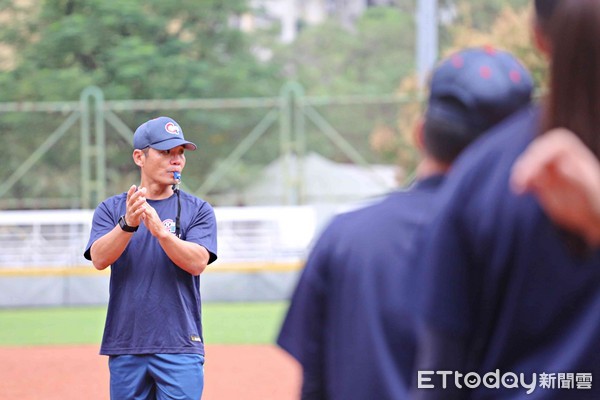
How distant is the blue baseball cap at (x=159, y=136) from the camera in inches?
222

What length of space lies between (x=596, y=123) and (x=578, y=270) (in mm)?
300

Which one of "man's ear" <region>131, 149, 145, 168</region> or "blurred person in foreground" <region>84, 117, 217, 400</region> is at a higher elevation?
"man's ear" <region>131, 149, 145, 168</region>

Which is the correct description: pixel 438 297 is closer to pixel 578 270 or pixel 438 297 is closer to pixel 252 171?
pixel 578 270

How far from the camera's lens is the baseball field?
37.9ft

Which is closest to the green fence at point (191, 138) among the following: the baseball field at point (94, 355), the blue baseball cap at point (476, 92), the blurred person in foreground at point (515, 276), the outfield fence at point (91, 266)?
the outfield fence at point (91, 266)

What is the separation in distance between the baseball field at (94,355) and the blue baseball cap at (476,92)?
5.55m

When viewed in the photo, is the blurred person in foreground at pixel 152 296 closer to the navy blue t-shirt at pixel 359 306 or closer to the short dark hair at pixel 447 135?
the navy blue t-shirt at pixel 359 306

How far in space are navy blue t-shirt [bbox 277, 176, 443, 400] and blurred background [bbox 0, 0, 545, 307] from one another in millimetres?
11696

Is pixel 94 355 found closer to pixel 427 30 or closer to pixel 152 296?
pixel 152 296

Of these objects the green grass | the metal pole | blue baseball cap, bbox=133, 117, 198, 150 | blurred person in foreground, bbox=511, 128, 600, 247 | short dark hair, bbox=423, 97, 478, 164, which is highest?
the metal pole

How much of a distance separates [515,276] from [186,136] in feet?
74.2

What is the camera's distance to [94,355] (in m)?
14.6

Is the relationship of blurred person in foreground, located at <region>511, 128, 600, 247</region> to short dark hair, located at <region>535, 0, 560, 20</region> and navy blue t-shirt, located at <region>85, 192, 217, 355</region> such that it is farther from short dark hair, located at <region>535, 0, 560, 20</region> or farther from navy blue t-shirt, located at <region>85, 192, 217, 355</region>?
navy blue t-shirt, located at <region>85, 192, 217, 355</region>

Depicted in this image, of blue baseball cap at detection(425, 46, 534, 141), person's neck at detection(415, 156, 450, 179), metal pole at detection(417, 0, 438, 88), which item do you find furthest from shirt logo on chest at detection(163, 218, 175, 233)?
metal pole at detection(417, 0, 438, 88)
